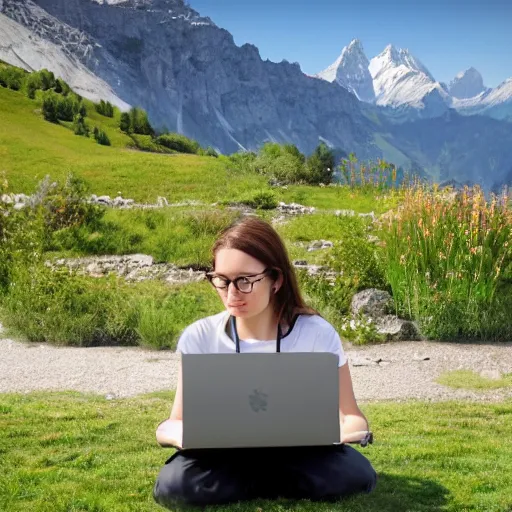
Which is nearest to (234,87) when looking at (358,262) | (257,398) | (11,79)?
(11,79)

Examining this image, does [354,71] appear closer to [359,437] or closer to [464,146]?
[464,146]

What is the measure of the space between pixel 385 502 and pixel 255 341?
2.78 ft

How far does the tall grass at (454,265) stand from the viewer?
23.4 feet

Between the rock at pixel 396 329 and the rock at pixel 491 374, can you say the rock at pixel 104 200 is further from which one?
the rock at pixel 491 374

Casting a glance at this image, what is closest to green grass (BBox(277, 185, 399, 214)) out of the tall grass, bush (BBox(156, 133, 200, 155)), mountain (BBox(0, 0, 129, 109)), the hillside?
the hillside

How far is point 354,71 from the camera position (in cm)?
16338

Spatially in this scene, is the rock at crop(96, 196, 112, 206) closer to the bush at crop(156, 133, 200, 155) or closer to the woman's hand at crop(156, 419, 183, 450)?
the bush at crop(156, 133, 200, 155)

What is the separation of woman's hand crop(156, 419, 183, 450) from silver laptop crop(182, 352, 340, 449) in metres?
0.08

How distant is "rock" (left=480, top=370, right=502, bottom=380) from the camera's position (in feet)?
19.8

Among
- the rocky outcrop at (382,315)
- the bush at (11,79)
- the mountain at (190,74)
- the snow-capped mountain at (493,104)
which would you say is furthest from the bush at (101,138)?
the snow-capped mountain at (493,104)

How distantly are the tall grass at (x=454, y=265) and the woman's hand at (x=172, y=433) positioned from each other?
16.3 feet

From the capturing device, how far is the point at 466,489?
3.08m

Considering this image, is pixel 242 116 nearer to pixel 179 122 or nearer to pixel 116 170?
pixel 179 122

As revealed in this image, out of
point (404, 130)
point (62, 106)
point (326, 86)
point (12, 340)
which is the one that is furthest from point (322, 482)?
point (404, 130)
